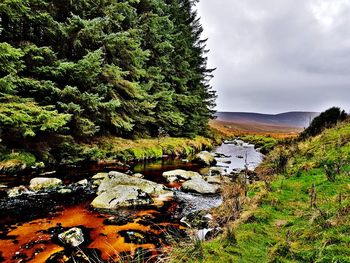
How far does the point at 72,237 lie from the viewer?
17.5ft

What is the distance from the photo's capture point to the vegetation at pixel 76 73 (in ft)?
36.4

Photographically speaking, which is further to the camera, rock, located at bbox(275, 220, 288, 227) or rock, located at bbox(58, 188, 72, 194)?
rock, located at bbox(58, 188, 72, 194)

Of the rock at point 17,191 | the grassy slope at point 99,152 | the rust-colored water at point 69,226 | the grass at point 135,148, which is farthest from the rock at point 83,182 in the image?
the grass at point 135,148

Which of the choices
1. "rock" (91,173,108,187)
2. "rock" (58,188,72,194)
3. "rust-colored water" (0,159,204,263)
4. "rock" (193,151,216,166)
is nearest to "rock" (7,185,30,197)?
"rock" (58,188,72,194)

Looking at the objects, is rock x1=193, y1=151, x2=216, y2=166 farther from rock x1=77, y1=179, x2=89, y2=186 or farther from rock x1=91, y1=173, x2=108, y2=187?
rock x1=77, y1=179, x2=89, y2=186

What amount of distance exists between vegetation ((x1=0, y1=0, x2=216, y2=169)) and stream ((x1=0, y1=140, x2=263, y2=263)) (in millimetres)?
3249

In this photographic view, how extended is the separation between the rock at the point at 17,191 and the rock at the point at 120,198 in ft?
8.20

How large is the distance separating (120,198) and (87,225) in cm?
162

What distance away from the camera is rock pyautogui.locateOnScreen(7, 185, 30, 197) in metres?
8.15

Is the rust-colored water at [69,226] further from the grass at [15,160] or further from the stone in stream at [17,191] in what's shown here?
the grass at [15,160]

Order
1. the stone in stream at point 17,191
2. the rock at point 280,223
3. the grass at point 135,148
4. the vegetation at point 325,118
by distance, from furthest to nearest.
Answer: the vegetation at point 325,118 < the grass at point 135,148 < the stone in stream at point 17,191 < the rock at point 280,223

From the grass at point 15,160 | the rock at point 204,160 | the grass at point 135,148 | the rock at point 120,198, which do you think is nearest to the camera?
the rock at point 120,198

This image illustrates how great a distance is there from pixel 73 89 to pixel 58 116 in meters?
1.94

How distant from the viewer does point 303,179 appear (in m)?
7.41
